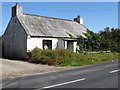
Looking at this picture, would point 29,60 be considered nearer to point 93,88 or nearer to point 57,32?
point 57,32

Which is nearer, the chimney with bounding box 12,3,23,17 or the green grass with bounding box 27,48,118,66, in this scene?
the green grass with bounding box 27,48,118,66

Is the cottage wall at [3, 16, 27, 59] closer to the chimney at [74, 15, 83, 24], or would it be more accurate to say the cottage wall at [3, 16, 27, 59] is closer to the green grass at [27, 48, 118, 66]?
the green grass at [27, 48, 118, 66]

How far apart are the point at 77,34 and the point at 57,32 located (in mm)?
3941

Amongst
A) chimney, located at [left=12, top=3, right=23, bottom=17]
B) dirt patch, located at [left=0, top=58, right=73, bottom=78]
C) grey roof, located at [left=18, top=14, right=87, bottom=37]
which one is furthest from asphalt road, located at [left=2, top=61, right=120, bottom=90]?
chimney, located at [left=12, top=3, right=23, bottom=17]

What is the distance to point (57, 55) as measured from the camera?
1633cm

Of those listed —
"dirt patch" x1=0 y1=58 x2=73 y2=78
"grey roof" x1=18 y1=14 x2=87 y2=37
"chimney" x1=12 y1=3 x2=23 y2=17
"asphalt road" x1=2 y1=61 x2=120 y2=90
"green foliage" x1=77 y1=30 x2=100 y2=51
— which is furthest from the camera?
"green foliage" x1=77 y1=30 x2=100 y2=51

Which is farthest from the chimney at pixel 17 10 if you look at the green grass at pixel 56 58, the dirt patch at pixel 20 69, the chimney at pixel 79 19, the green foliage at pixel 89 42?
the chimney at pixel 79 19

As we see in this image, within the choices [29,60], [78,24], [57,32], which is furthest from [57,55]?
[78,24]

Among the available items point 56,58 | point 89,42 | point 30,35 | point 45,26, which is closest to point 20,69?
point 56,58

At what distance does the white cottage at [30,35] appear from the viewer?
19.6m

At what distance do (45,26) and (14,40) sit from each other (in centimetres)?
496

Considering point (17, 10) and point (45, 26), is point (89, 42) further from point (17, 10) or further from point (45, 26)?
point (17, 10)

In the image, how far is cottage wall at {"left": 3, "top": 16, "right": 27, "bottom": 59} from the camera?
19769 mm

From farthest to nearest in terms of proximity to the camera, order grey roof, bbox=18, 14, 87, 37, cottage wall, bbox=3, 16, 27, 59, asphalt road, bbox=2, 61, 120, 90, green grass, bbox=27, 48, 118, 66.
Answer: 1. grey roof, bbox=18, 14, 87, 37
2. cottage wall, bbox=3, 16, 27, 59
3. green grass, bbox=27, 48, 118, 66
4. asphalt road, bbox=2, 61, 120, 90
